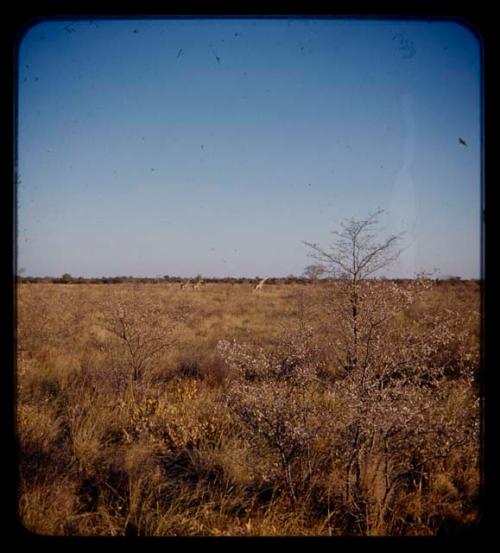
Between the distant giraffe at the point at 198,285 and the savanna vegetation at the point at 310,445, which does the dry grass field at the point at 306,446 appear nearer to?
the savanna vegetation at the point at 310,445

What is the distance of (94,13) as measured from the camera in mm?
1975

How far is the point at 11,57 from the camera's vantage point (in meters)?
1.94

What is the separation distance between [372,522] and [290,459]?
0.71 metres

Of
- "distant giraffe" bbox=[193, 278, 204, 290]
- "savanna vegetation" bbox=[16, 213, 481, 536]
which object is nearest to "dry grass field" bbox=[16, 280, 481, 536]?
"savanna vegetation" bbox=[16, 213, 481, 536]

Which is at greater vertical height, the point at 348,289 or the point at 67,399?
the point at 348,289

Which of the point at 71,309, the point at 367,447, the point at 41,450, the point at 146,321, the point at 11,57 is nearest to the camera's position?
the point at 11,57

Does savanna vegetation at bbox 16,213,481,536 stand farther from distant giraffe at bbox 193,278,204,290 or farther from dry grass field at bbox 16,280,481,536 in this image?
distant giraffe at bbox 193,278,204,290

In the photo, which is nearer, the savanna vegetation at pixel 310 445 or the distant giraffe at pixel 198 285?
the savanna vegetation at pixel 310 445

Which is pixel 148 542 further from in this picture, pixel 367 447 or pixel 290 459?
pixel 367 447

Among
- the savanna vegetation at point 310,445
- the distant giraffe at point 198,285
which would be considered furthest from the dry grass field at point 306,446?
the distant giraffe at point 198,285

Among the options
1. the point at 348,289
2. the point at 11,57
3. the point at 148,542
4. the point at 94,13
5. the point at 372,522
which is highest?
the point at 94,13

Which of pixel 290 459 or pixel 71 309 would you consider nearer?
pixel 290 459

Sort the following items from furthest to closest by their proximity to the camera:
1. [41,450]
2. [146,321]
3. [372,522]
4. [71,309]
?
[71,309]
[146,321]
[41,450]
[372,522]

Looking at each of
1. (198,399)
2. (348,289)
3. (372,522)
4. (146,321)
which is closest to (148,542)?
(372,522)
